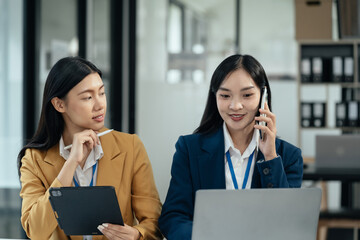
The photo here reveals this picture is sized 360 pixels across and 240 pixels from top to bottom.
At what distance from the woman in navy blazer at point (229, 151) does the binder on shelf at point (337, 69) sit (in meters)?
3.28

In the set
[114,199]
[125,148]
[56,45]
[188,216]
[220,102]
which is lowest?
[188,216]

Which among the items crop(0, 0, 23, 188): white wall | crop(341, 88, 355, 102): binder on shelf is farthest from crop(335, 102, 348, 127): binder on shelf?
crop(0, 0, 23, 188): white wall

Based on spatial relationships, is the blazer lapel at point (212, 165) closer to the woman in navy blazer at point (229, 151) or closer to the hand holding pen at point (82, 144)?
the woman in navy blazer at point (229, 151)

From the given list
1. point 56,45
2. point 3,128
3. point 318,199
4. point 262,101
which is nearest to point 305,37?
point 56,45

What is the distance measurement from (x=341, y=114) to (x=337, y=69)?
1.43 ft

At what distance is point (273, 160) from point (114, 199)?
55 cm

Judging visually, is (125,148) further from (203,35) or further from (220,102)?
(203,35)

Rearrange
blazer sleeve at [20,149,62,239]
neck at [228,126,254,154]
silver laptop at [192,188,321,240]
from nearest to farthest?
silver laptop at [192,188,321,240]
blazer sleeve at [20,149,62,239]
neck at [228,126,254,154]

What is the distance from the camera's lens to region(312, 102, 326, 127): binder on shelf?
4.86 meters

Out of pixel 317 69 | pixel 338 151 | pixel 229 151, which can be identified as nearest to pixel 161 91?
pixel 317 69

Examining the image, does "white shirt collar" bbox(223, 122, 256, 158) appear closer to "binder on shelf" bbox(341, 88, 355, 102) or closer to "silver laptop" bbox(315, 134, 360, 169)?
"silver laptop" bbox(315, 134, 360, 169)

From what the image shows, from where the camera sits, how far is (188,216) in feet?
5.56

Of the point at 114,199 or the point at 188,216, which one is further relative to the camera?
the point at 188,216

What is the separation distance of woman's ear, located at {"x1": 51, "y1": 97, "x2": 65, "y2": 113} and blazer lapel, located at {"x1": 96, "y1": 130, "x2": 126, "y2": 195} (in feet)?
0.63
